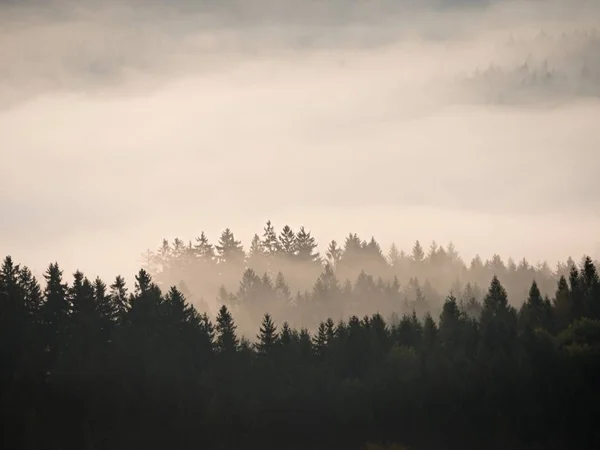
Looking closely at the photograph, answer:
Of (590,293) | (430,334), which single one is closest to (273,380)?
(430,334)

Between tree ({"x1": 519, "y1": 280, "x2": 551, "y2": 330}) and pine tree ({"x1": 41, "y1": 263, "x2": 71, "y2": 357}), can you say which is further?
tree ({"x1": 519, "y1": 280, "x2": 551, "y2": 330})

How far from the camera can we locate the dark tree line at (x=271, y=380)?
135000 millimetres

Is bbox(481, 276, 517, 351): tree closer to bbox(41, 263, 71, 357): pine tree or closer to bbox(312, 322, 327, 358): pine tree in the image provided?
bbox(312, 322, 327, 358): pine tree

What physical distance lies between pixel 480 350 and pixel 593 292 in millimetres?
22788

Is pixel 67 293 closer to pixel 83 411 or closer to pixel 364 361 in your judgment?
pixel 83 411

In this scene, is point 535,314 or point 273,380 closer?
point 273,380

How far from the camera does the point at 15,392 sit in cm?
12875

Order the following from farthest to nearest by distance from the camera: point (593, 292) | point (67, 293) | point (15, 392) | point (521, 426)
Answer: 1. point (593, 292)
2. point (67, 293)
3. point (521, 426)
4. point (15, 392)

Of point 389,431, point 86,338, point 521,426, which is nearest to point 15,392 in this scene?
point 86,338

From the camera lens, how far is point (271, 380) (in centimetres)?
15225

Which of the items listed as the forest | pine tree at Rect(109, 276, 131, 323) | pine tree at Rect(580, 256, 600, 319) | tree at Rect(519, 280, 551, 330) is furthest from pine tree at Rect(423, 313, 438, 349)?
pine tree at Rect(109, 276, 131, 323)

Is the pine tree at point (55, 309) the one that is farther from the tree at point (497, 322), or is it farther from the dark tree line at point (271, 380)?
the tree at point (497, 322)

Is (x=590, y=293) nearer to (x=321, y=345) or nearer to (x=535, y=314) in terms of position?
(x=535, y=314)

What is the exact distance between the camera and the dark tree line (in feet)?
443
